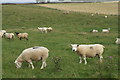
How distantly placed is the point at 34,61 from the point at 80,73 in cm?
379

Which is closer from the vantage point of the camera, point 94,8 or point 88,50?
point 88,50

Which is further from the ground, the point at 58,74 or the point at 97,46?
the point at 97,46

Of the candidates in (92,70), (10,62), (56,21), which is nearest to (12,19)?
(56,21)

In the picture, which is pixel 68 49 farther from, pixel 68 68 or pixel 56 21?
pixel 56 21

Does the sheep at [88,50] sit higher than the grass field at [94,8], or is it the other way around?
the grass field at [94,8]

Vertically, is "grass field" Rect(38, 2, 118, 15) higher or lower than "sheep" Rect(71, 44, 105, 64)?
higher

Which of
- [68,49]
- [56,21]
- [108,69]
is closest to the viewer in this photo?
[108,69]

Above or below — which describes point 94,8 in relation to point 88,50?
above

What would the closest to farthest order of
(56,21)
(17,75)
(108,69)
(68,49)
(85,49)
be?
1. (17,75)
2. (108,69)
3. (85,49)
4. (68,49)
5. (56,21)

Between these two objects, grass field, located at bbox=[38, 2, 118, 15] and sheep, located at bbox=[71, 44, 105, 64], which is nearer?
sheep, located at bbox=[71, 44, 105, 64]

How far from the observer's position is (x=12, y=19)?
5125 centimetres

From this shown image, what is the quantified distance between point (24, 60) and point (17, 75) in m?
1.74

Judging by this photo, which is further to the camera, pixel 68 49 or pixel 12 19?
pixel 12 19

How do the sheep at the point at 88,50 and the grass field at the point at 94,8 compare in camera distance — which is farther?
the grass field at the point at 94,8
